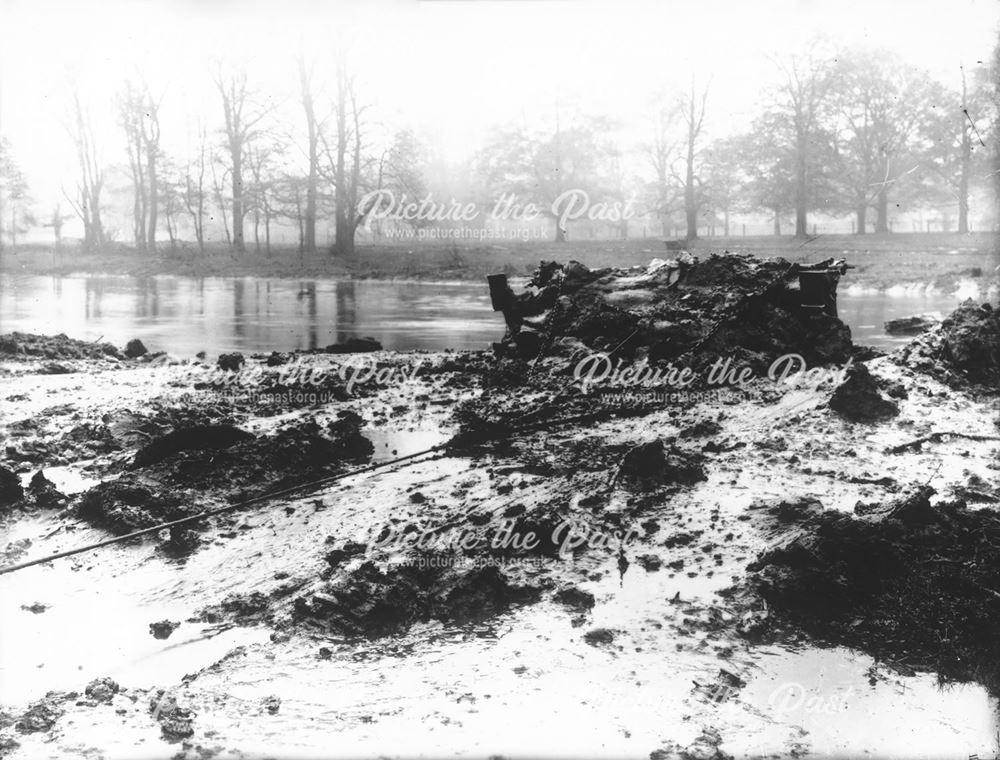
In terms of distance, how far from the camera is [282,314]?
1892 cm

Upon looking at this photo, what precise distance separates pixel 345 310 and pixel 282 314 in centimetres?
169

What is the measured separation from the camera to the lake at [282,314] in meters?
13.7

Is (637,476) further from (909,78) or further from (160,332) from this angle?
(909,78)

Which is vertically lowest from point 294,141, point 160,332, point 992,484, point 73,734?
point 73,734

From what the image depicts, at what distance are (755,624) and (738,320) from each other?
575cm

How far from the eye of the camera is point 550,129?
4862 cm

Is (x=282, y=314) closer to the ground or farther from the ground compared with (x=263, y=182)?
closer to the ground

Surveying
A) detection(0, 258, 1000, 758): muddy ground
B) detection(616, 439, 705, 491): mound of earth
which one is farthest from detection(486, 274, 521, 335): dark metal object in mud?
detection(616, 439, 705, 491): mound of earth

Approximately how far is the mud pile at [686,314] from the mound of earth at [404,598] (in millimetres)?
4972

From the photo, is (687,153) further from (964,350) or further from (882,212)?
(964,350)

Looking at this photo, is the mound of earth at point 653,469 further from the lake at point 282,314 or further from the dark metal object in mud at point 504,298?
the lake at point 282,314

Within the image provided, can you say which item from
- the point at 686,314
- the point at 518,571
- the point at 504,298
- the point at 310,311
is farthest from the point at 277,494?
the point at 310,311

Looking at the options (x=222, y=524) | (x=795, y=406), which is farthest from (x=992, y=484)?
(x=222, y=524)

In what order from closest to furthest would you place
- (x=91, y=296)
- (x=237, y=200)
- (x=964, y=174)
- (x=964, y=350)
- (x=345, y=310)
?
(x=964, y=350) < (x=345, y=310) < (x=91, y=296) < (x=964, y=174) < (x=237, y=200)
